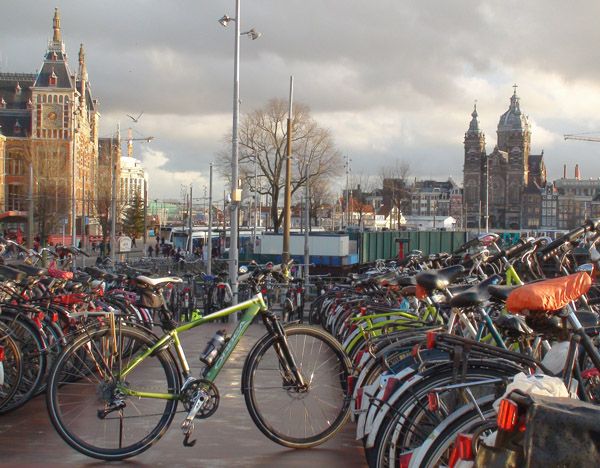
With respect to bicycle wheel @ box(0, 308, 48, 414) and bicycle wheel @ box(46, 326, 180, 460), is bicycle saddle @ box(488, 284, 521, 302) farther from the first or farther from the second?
bicycle wheel @ box(0, 308, 48, 414)

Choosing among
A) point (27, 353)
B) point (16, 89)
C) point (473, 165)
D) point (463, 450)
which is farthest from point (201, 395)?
point (473, 165)

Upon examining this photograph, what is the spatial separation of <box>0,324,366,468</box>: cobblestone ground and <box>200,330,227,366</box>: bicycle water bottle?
58 cm

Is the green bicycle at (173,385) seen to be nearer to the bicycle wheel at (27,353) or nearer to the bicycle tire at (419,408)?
the bicycle wheel at (27,353)

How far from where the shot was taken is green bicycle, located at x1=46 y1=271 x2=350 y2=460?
15.9 feet

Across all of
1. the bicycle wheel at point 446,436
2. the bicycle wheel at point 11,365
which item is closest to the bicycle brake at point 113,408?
the bicycle wheel at point 11,365

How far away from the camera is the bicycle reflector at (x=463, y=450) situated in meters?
2.58

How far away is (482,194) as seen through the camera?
457 ft

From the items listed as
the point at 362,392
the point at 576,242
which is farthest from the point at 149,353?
the point at 576,242

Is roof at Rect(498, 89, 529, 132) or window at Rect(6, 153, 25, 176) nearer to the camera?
window at Rect(6, 153, 25, 176)

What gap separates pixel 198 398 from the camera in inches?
192

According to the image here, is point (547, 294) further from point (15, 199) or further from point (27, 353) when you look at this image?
point (15, 199)

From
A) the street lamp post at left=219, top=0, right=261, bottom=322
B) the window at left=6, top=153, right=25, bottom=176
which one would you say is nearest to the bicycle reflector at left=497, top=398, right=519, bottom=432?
the street lamp post at left=219, top=0, right=261, bottom=322

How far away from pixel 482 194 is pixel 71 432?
13852 centimetres

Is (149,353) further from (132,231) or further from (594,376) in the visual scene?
(132,231)
